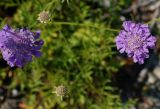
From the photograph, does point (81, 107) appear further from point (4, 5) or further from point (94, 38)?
point (4, 5)

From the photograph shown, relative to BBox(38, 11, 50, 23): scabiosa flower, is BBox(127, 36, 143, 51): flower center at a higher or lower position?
lower

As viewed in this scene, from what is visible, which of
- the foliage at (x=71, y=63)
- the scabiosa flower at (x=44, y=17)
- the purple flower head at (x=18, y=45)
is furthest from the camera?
the foliage at (x=71, y=63)

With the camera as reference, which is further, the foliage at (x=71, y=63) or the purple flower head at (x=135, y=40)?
the foliage at (x=71, y=63)

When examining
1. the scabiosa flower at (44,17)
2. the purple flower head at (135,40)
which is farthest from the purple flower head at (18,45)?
the purple flower head at (135,40)

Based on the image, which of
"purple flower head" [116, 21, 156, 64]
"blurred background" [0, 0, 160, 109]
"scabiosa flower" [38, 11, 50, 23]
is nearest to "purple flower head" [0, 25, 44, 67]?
"scabiosa flower" [38, 11, 50, 23]

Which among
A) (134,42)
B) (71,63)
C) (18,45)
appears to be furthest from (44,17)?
(71,63)

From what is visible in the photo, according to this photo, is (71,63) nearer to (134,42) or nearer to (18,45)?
(134,42)

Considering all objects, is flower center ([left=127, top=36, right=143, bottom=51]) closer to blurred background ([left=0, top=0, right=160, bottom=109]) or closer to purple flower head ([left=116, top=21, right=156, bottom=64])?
purple flower head ([left=116, top=21, right=156, bottom=64])

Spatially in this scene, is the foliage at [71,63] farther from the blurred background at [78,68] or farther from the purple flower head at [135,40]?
the purple flower head at [135,40]
